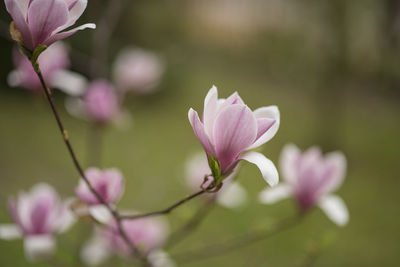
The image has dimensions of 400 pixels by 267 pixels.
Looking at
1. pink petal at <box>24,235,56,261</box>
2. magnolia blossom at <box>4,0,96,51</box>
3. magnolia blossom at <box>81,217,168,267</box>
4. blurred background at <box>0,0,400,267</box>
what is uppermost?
magnolia blossom at <box>4,0,96,51</box>

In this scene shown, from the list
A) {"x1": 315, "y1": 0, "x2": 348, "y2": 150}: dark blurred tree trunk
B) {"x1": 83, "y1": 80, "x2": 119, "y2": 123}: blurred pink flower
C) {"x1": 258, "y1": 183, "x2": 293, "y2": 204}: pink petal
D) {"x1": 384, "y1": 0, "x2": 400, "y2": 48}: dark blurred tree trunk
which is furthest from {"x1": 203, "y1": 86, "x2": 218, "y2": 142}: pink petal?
{"x1": 315, "y1": 0, "x2": 348, "y2": 150}: dark blurred tree trunk

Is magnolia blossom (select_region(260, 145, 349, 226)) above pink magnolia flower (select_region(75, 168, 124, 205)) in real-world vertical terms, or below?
below

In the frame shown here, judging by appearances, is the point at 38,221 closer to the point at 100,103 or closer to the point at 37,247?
the point at 37,247

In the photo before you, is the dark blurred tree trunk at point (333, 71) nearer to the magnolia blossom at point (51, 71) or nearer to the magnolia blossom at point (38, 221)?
the magnolia blossom at point (51, 71)

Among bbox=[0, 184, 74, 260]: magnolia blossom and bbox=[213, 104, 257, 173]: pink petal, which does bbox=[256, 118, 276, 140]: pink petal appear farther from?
bbox=[0, 184, 74, 260]: magnolia blossom

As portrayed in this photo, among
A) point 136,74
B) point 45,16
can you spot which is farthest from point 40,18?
point 136,74

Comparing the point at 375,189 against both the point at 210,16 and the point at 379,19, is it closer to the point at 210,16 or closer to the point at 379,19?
the point at 379,19

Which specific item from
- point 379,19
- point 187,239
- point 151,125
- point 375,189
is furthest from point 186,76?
point 187,239
